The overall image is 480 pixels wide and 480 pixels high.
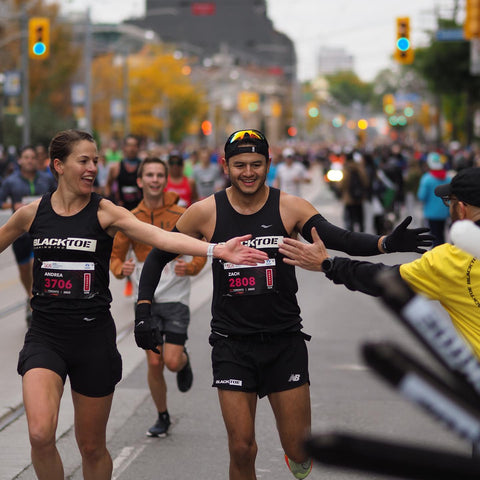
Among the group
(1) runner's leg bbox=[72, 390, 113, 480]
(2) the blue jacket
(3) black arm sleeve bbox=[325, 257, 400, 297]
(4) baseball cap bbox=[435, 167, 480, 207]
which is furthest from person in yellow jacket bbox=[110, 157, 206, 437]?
(2) the blue jacket

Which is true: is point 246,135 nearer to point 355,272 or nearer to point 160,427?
point 355,272

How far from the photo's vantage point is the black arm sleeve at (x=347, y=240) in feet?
14.6

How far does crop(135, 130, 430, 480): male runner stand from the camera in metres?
4.60

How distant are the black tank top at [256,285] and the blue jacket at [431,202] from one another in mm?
10820

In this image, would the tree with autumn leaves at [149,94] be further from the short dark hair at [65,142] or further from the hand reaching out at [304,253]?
the hand reaching out at [304,253]

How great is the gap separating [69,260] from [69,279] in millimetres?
86

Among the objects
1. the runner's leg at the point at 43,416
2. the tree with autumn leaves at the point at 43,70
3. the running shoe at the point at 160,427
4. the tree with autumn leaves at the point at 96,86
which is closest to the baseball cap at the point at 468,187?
the runner's leg at the point at 43,416

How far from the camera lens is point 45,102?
55000mm

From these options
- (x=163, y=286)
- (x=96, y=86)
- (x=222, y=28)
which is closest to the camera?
(x=163, y=286)

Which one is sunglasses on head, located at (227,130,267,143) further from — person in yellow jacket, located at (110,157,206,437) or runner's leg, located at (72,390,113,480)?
person in yellow jacket, located at (110,157,206,437)

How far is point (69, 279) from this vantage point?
4598 mm

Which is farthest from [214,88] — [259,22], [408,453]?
[408,453]

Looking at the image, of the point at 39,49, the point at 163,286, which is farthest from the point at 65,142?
the point at 39,49

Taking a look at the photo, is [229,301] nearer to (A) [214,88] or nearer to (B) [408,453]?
(B) [408,453]
